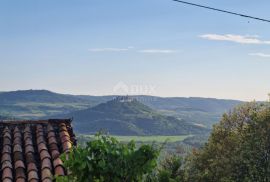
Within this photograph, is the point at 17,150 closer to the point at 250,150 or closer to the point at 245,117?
the point at 250,150

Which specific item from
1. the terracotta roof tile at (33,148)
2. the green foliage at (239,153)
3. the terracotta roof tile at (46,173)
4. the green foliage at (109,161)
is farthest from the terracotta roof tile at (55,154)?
the green foliage at (239,153)

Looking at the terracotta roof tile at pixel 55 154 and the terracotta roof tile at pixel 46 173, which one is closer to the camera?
the terracotta roof tile at pixel 46 173

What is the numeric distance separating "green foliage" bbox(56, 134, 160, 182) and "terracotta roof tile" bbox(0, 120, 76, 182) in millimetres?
1871

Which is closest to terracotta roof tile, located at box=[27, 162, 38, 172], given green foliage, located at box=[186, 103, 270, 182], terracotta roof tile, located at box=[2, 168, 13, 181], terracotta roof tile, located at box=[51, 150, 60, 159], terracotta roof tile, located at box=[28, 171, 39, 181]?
terracotta roof tile, located at box=[28, 171, 39, 181]

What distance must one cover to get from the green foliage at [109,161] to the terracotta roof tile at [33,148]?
6.14 ft

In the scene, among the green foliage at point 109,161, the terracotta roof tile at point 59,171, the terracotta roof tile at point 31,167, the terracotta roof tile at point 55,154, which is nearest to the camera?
the green foliage at point 109,161

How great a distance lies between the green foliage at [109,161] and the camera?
10297 millimetres

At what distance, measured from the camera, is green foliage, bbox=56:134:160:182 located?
33.8 ft

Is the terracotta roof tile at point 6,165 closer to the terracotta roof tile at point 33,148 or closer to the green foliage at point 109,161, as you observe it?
the terracotta roof tile at point 33,148

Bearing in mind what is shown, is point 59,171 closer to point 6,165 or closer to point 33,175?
point 33,175

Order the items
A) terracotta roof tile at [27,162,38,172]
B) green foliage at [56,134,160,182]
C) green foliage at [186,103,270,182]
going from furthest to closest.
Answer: green foliage at [186,103,270,182] < terracotta roof tile at [27,162,38,172] < green foliage at [56,134,160,182]

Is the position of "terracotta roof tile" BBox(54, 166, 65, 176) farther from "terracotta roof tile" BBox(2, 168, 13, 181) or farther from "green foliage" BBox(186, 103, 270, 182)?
"green foliage" BBox(186, 103, 270, 182)

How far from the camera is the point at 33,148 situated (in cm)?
1427

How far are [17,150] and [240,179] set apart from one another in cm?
3616
